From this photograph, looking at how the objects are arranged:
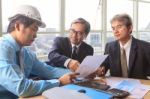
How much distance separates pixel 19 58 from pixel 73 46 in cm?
95

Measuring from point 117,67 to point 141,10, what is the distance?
507 cm

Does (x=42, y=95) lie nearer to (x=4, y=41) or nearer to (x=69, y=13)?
(x=4, y=41)

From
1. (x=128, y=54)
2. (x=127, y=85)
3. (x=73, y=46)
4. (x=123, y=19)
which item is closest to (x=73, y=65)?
(x=73, y=46)

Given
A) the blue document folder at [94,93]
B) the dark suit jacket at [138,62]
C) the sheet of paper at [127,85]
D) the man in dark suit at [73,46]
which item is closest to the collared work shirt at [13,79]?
the blue document folder at [94,93]

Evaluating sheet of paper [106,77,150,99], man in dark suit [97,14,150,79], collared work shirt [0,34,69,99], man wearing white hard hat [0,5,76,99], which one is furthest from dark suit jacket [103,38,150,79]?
collared work shirt [0,34,69,99]

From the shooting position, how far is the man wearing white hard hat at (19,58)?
141cm

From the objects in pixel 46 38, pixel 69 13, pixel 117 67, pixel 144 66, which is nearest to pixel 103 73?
pixel 117 67

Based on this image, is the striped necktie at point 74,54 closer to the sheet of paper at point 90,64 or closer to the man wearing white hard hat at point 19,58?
the sheet of paper at point 90,64

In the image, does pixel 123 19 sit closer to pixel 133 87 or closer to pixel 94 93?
pixel 133 87

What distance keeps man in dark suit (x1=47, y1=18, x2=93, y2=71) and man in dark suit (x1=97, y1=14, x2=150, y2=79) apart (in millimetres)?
283

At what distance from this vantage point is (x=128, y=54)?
2.44m

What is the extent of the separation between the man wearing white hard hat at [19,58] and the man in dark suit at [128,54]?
857mm

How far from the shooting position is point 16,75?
4.61 ft

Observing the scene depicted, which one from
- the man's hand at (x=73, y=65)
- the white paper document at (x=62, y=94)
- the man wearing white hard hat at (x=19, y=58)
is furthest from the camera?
the man's hand at (x=73, y=65)
